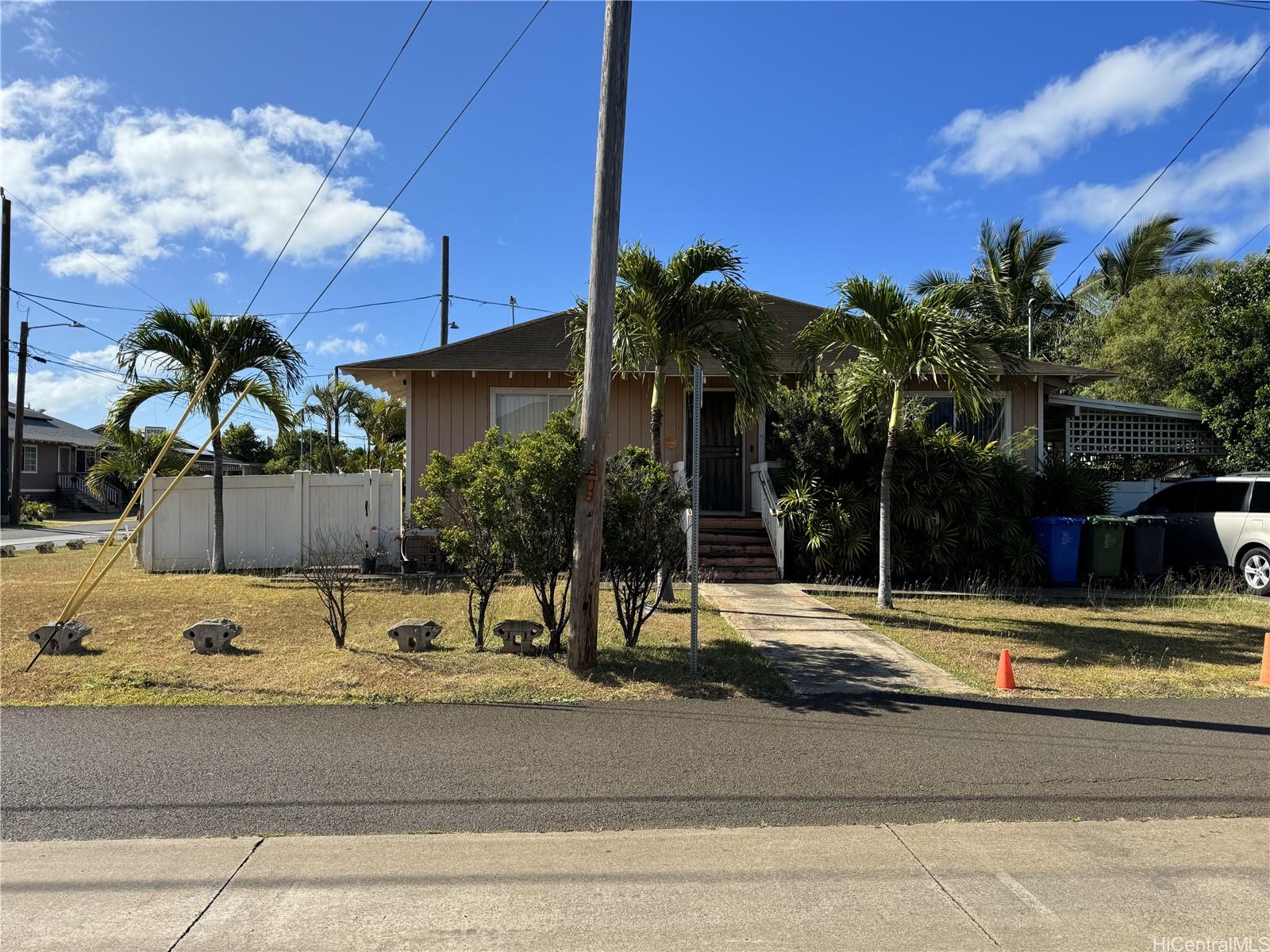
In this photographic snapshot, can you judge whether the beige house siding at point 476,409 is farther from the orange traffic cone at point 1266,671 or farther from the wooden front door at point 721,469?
the orange traffic cone at point 1266,671

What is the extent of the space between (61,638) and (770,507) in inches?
359

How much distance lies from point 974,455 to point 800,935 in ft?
34.8

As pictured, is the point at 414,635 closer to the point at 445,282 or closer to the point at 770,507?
the point at 770,507

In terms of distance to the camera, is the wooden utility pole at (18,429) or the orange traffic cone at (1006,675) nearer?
the orange traffic cone at (1006,675)

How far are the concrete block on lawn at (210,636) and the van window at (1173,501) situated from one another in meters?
13.7

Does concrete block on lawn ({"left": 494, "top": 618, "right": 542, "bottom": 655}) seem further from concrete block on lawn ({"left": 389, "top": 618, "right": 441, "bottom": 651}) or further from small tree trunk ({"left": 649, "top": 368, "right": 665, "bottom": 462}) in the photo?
small tree trunk ({"left": 649, "top": 368, "right": 665, "bottom": 462})

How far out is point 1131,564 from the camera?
41.5ft

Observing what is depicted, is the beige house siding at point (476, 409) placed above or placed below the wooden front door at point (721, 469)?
above

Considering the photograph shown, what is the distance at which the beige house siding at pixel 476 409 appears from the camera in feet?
45.8

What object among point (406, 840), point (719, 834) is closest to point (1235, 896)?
point (719, 834)

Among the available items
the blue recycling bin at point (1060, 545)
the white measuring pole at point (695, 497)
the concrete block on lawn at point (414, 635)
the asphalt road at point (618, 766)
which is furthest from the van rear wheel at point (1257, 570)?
the concrete block on lawn at point (414, 635)

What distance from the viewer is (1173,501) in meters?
13.2

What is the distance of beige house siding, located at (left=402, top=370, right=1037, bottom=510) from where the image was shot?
45.8 ft

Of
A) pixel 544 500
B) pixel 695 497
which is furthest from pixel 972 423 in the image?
pixel 544 500
